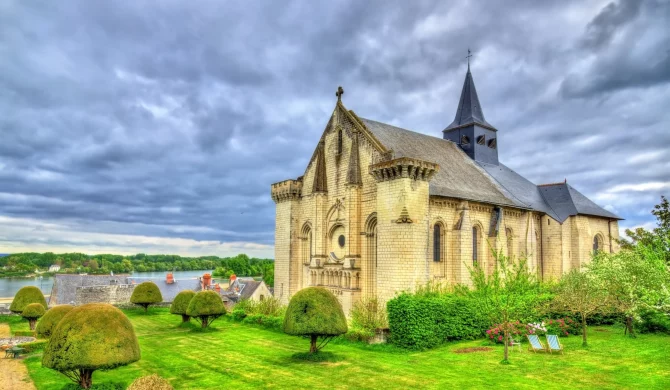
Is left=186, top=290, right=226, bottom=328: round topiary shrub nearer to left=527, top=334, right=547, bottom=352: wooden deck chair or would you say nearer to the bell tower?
left=527, top=334, right=547, bottom=352: wooden deck chair

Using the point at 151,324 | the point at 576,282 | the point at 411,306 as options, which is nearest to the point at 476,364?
the point at 411,306

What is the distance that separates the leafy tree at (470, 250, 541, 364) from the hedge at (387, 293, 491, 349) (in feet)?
3.82

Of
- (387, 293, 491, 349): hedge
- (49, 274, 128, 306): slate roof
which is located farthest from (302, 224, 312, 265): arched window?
(49, 274, 128, 306): slate roof

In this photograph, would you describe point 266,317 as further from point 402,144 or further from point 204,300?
point 402,144

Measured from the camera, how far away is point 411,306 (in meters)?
21.4

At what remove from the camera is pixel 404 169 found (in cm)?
2384

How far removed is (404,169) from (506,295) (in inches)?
309

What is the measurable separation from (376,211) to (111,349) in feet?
52.5

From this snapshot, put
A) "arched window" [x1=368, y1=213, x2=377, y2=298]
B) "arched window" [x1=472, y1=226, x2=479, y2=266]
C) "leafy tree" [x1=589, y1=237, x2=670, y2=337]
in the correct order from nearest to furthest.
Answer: "leafy tree" [x1=589, y1=237, x2=670, y2=337] < "arched window" [x1=368, y1=213, x2=377, y2=298] < "arched window" [x1=472, y1=226, x2=479, y2=266]

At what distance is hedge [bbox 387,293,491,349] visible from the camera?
21.3 metres

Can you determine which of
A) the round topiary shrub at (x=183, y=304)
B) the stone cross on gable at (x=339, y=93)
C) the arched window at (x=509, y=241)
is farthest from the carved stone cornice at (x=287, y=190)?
the arched window at (x=509, y=241)

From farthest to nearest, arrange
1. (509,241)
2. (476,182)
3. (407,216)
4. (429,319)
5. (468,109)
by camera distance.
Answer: (468,109), (476,182), (509,241), (407,216), (429,319)

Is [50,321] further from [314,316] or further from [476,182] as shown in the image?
[476,182]

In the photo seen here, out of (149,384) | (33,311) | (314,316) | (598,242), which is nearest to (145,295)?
(33,311)
